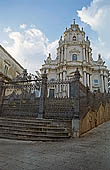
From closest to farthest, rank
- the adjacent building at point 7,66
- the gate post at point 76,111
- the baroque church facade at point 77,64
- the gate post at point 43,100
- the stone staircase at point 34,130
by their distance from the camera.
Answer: the stone staircase at point 34,130
the gate post at point 76,111
the gate post at point 43,100
the adjacent building at point 7,66
the baroque church facade at point 77,64

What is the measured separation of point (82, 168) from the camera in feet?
8.64

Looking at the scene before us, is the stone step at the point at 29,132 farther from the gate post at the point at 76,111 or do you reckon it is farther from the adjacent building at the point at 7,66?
the adjacent building at the point at 7,66

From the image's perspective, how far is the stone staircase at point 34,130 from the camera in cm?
533

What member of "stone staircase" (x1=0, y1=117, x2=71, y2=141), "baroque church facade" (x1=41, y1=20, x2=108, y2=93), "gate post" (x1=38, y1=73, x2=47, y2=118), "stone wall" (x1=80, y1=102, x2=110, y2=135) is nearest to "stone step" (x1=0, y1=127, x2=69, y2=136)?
"stone staircase" (x1=0, y1=117, x2=71, y2=141)

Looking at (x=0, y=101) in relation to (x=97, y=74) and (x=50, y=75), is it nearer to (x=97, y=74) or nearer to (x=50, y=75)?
(x=50, y=75)

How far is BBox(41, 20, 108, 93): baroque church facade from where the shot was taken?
2855 cm

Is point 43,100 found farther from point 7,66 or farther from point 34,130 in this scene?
point 7,66

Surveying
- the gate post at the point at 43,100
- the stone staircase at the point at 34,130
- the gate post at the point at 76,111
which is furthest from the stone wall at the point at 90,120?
the gate post at the point at 43,100

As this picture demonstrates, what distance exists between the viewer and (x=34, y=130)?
5.63 meters

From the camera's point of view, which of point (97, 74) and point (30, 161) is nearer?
point (30, 161)

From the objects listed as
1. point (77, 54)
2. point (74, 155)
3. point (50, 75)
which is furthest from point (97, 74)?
point (74, 155)

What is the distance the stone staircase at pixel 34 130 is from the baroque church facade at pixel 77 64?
860 inches

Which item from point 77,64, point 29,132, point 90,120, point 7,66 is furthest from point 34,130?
point 77,64

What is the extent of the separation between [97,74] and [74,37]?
11682 millimetres
